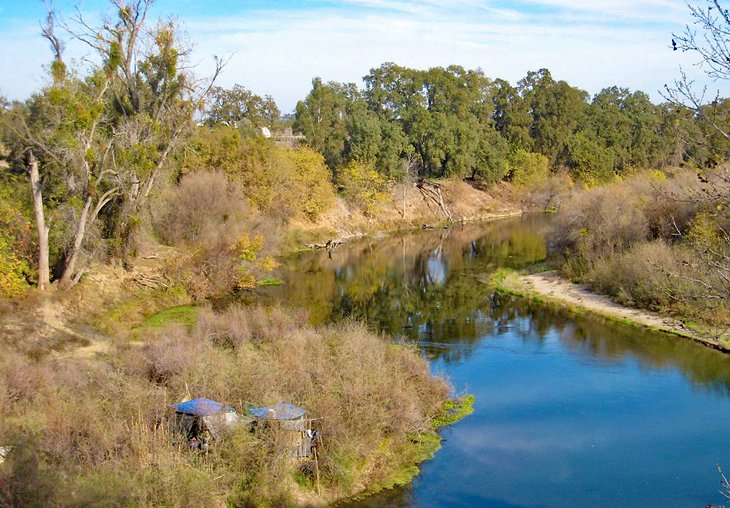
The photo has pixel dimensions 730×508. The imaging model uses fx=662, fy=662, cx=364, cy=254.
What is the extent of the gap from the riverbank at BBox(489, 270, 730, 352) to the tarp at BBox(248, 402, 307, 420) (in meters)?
14.0

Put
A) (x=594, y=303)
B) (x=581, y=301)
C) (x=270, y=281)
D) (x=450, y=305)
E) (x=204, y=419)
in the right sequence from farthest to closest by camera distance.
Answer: (x=270, y=281)
(x=450, y=305)
(x=581, y=301)
(x=594, y=303)
(x=204, y=419)

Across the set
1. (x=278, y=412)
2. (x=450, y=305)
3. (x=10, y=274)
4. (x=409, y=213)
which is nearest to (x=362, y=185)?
(x=409, y=213)

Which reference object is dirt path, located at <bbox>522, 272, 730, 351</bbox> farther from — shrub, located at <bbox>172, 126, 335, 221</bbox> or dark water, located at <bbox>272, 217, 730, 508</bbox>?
shrub, located at <bbox>172, 126, 335, 221</bbox>

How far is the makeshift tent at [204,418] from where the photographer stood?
12.2m

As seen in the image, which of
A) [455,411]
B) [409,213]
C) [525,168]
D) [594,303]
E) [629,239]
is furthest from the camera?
[525,168]

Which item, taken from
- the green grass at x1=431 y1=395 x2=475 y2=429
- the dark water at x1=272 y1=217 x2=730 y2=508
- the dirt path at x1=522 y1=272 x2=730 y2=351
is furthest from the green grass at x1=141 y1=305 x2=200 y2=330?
the dirt path at x1=522 y1=272 x2=730 y2=351

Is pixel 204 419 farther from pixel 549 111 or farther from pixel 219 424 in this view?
pixel 549 111

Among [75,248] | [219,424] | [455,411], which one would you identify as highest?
[75,248]

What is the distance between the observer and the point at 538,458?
14844mm

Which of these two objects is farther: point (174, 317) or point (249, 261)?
point (249, 261)

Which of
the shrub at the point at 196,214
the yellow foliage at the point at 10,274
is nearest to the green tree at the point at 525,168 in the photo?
the shrub at the point at 196,214

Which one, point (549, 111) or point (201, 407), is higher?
point (549, 111)

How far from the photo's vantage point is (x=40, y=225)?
22.5m

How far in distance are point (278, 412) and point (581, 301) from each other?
65.4 feet
